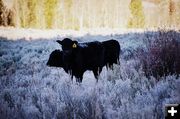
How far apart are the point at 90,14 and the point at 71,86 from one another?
1.07m

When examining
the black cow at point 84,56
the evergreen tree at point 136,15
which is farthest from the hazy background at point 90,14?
the black cow at point 84,56

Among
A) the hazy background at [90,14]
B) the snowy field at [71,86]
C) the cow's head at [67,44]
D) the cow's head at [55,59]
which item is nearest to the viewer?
the snowy field at [71,86]

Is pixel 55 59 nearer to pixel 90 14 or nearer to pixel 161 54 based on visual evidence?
pixel 90 14

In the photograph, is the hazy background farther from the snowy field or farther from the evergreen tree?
the snowy field

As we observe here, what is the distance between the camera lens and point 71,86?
17.4ft

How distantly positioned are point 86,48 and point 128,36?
606 mm

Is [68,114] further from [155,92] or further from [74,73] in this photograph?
[155,92]

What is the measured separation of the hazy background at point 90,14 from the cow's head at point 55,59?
38cm

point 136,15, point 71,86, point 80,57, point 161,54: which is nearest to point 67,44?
point 80,57

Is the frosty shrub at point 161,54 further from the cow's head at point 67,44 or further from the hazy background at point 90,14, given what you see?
the cow's head at point 67,44

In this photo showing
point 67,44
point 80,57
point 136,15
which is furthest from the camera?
point 136,15

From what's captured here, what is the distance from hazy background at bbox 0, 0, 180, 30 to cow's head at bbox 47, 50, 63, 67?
38cm

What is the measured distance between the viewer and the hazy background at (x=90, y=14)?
5539 millimetres

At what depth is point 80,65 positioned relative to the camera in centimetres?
539
